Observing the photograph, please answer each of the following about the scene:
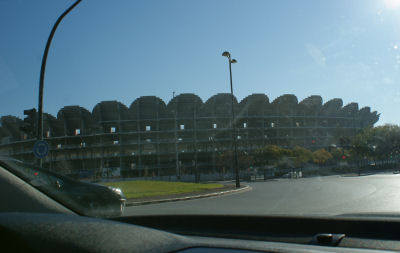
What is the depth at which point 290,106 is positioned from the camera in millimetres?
74312

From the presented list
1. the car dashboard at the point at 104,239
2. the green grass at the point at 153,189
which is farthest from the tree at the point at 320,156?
the car dashboard at the point at 104,239

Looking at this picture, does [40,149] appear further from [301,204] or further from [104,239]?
[104,239]

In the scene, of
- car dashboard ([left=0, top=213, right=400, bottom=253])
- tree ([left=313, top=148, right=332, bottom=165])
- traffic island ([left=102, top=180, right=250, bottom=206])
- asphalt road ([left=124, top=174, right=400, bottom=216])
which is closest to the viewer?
car dashboard ([left=0, top=213, right=400, bottom=253])

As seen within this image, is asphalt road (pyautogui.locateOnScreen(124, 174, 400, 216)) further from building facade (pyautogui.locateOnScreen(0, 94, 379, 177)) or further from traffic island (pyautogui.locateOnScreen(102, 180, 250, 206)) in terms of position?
building facade (pyautogui.locateOnScreen(0, 94, 379, 177))

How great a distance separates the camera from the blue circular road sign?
31.2 ft

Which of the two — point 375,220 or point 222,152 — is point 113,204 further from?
point 222,152

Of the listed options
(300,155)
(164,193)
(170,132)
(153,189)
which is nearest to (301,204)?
(164,193)

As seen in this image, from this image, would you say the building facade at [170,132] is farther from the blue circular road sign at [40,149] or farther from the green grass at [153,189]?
the blue circular road sign at [40,149]

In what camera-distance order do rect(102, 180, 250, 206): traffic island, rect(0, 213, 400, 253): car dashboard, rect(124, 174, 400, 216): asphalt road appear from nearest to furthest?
rect(0, 213, 400, 253): car dashboard
rect(124, 174, 400, 216): asphalt road
rect(102, 180, 250, 206): traffic island

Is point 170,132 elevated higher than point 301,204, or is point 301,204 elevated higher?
point 170,132

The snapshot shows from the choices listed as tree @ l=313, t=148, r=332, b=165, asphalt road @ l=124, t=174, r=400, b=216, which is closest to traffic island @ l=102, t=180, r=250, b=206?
asphalt road @ l=124, t=174, r=400, b=216

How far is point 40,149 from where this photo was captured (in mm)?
9617

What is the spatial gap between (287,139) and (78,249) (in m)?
72.4

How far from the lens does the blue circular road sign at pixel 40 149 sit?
31.2 feet
